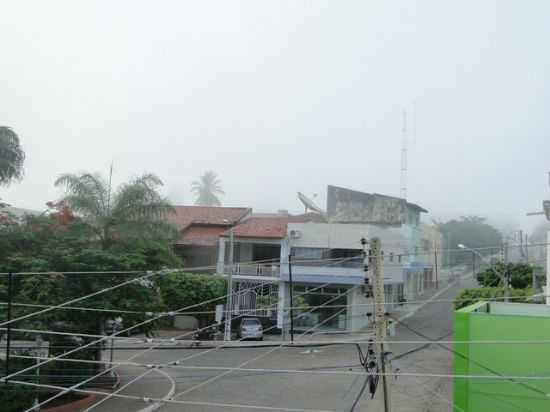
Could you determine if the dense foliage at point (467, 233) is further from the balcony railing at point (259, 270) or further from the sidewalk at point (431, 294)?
the balcony railing at point (259, 270)

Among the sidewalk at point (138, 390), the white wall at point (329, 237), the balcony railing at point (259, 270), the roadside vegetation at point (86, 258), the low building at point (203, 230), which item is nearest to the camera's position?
the roadside vegetation at point (86, 258)

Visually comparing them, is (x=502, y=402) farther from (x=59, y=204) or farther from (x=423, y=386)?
(x=59, y=204)

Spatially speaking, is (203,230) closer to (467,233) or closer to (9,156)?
(9,156)

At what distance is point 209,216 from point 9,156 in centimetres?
1973

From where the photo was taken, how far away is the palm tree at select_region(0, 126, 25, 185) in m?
15.7

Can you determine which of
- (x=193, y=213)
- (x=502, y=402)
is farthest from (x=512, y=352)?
(x=193, y=213)

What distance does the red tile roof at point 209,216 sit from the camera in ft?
112

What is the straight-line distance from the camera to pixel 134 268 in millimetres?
14219

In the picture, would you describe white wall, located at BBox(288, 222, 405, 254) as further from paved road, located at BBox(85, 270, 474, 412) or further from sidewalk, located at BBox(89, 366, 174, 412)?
sidewalk, located at BBox(89, 366, 174, 412)

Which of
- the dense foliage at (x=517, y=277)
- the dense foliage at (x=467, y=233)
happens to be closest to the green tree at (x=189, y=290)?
the dense foliage at (x=517, y=277)

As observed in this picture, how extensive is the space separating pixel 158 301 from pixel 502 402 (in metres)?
9.75

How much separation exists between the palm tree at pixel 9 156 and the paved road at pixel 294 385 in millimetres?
7034

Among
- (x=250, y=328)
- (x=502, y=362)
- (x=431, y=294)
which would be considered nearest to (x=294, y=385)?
(x=250, y=328)

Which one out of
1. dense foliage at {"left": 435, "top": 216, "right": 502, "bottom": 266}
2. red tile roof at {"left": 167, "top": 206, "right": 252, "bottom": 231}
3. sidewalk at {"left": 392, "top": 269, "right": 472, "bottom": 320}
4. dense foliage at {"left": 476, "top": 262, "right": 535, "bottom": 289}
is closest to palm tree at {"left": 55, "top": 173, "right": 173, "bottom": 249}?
sidewalk at {"left": 392, "top": 269, "right": 472, "bottom": 320}
